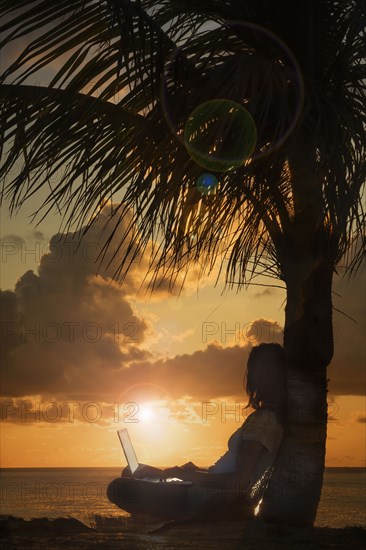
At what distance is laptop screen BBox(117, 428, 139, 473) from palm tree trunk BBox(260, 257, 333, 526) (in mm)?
1127

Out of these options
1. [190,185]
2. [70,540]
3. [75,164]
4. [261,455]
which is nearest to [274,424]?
[261,455]

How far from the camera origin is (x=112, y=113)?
655 cm

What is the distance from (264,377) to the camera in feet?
18.5

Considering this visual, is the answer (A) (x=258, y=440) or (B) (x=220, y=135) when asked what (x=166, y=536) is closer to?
(A) (x=258, y=440)

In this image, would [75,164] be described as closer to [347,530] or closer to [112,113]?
[112,113]

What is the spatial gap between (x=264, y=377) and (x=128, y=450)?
1.15 metres

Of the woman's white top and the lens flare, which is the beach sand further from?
the lens flare

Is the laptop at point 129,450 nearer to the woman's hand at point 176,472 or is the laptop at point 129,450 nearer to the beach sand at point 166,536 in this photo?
the woman's hand at point 176,472

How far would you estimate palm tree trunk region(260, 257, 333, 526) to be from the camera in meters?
6.31

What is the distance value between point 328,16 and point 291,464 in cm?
378

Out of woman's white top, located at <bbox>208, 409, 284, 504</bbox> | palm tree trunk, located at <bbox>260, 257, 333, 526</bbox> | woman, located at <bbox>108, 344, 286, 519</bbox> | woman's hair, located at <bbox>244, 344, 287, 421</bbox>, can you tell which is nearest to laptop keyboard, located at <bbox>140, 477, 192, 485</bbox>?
woman, located at <bbox>108, 344, 286, 519</bbox>

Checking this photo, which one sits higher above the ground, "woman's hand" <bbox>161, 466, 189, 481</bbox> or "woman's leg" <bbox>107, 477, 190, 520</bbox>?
"woman's hand" <bbox>161, 466, 189, 481</bbox>

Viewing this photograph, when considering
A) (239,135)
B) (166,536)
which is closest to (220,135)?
(239,135)

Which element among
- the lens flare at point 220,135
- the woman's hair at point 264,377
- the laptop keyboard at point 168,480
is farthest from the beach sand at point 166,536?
the lens flare at point 220,135
